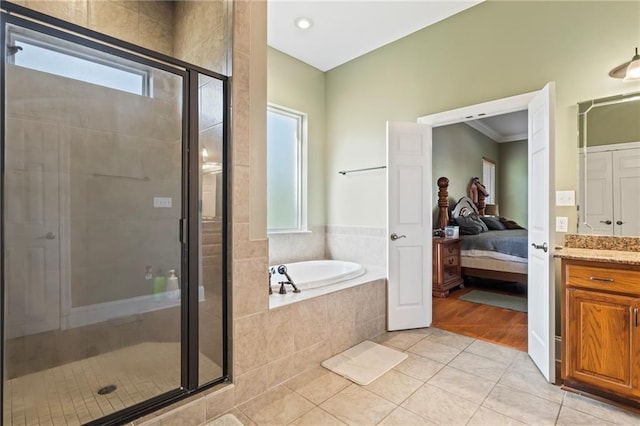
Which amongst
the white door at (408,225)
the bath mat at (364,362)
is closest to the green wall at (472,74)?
the white door at (408,225)

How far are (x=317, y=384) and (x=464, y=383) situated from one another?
0.98m

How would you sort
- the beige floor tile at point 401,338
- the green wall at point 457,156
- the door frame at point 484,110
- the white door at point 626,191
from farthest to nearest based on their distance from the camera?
the green wall at point 457,156
the beige floor tile at point 401,338
the door frame at point 484,110
the white door at point 626,191

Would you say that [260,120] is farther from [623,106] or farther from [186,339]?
[623,106]

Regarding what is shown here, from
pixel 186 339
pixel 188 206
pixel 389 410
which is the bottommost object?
pixel 389 410

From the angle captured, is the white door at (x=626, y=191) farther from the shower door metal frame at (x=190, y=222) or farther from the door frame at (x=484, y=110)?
the shower door metal frame at (x=190, y=222)

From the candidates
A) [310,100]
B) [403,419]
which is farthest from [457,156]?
[403,419]

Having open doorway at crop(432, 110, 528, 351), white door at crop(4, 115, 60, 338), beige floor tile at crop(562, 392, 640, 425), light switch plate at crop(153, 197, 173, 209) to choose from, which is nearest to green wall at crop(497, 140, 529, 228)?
open doorway at crop(432, 110, 528, 351)

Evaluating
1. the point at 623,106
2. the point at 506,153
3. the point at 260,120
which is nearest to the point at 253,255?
the point at 260,120

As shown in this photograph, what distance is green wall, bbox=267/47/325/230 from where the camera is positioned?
367 centimetres

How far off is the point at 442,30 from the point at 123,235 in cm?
343

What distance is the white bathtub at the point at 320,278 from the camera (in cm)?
235

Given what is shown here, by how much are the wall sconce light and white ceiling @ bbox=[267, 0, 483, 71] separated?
1302mm

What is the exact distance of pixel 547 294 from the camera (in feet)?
7.09

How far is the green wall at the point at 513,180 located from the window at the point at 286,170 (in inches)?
225
